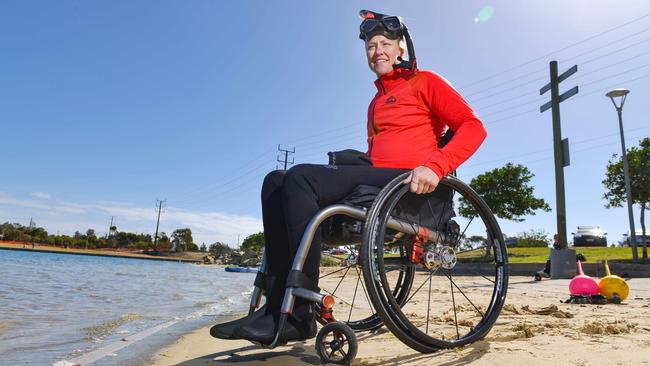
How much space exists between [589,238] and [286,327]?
3346 centimetres

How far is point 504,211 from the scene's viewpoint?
87.5 feet

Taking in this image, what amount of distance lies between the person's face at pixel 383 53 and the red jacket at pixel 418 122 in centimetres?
10

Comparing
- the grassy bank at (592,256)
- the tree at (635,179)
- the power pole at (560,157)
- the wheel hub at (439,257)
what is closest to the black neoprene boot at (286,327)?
the wheel hub at (439,257)

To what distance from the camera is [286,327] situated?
1590 mm

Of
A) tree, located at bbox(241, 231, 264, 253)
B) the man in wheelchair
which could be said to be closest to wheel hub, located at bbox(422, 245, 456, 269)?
the man in wheelchair

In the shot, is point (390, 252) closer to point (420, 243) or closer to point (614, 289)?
point (420, 243)

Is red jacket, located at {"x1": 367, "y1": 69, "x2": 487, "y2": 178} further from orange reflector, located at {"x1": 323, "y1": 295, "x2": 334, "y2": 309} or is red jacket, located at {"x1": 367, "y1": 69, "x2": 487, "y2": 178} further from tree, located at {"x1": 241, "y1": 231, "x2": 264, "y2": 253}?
tree, located at {"x1": 241, "y1": 231, "x2": 264, "y2": 253}

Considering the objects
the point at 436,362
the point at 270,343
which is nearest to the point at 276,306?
the point at 270,343

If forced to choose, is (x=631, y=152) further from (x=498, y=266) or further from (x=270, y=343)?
(x=270, y=343)

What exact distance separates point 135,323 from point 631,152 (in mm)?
23486

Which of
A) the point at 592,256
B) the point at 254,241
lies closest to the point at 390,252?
the point at 592,256

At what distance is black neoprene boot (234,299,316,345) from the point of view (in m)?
1.55

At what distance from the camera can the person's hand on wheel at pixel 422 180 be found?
1827mm

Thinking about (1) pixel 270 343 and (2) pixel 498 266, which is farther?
(2) pixel 498 266
